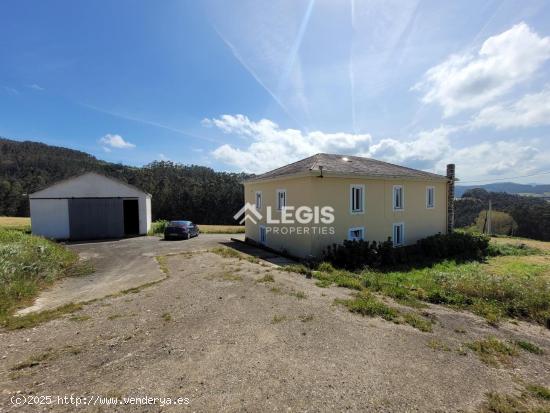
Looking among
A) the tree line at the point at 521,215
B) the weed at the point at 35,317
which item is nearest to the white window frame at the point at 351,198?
the weed at the point at 35,317

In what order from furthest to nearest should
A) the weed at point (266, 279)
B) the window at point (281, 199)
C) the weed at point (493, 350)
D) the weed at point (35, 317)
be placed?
the window at point (281, 199) → the weed at point (266, 279) → the weed at point (35, 317) → the weed at point (493, 350)

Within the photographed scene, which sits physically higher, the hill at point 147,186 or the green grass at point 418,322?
the hill at point 147,186

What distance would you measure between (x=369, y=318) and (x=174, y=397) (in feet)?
13.7

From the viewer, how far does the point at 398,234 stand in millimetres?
15828

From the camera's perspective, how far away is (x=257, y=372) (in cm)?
359

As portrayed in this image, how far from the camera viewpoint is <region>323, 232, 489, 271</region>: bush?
39.5 ft

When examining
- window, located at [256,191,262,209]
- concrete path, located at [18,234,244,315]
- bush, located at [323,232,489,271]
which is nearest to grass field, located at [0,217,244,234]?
window, located at [256,191,262,209]

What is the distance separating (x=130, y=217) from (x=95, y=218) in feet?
9.13

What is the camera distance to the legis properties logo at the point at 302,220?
1277cm

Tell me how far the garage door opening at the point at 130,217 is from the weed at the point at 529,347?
24560mm

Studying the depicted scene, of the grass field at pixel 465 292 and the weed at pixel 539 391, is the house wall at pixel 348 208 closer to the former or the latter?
the grass field at pixel 465 292

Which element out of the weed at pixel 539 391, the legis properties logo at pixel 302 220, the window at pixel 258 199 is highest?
the window at pixel 258 199

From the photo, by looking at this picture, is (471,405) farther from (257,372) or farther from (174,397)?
(174,397)

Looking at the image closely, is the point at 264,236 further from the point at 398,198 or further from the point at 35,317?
the point at 35,317
